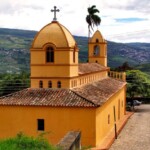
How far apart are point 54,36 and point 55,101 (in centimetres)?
486

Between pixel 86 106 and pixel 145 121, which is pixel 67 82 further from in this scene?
pixel 145 121

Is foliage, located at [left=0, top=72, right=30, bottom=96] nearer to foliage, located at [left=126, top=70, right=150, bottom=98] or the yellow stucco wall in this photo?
foliage, located at [left=126, top=70, right=150, bottom=98]

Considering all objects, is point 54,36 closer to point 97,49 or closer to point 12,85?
point 97,49

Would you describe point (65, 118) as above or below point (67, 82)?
below

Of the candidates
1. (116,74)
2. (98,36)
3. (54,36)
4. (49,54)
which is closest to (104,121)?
(49,54)

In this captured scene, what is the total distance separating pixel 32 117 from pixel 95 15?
38.5 m

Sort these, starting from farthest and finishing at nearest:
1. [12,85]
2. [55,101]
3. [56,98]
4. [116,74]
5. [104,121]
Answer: [12,85]
[116,74]
[104,121]
[56,98]
[55,101]

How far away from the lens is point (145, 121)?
40.8 metres

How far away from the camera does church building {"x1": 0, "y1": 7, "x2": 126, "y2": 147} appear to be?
1038 inches

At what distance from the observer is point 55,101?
88.8 feet

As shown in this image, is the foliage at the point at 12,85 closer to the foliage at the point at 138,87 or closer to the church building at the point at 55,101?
the foliage at the point at 138,87

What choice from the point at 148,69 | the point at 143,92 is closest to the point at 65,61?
the point at 143,92

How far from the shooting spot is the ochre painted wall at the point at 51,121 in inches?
1033

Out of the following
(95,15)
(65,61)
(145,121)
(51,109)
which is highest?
(95,15)
